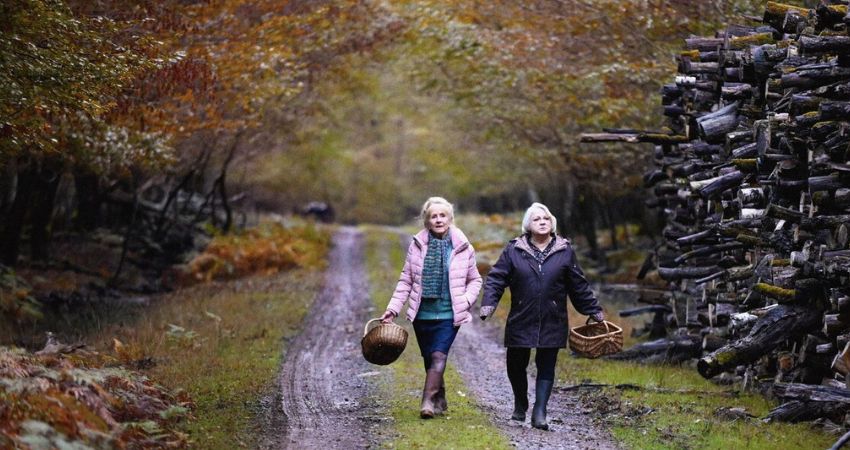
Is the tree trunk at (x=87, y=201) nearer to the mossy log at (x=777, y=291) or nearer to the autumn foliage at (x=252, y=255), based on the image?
the autumn foliage at (x=252, y=255)

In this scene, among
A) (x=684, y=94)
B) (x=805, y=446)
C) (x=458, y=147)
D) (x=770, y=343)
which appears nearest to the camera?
(x=805, y=446)

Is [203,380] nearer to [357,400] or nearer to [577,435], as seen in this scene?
[357,400]

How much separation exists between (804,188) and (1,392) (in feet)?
27.0

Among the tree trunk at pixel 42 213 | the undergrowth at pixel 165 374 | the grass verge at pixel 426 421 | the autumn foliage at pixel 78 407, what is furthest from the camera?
the tree trunk at pixel 42 213

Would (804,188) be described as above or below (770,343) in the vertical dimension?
above

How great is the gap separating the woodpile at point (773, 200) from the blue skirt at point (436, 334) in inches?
99.3

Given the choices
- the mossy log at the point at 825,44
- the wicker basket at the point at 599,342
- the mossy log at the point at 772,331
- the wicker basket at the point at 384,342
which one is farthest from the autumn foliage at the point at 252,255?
the mossy log at the point at 825,44

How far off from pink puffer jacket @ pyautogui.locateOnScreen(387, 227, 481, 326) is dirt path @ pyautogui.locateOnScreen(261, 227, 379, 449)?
127 cm

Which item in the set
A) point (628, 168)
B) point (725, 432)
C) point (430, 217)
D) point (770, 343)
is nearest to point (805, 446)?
point (725, 432)

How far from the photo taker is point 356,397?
11164mm

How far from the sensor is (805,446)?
867cm

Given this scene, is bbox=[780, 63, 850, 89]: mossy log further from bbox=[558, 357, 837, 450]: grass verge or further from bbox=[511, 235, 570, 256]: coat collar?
bbox=[558, 357, 837, 450]: grass verge

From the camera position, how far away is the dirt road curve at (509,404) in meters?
8.86

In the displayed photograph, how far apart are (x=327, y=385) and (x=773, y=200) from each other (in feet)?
18.9
